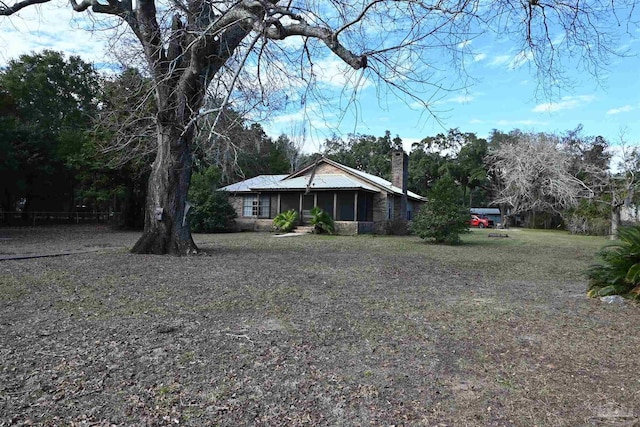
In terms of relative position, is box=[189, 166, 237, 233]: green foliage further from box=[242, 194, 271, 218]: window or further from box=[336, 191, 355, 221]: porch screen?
box=[336, 191, 355, 221]: porch screen

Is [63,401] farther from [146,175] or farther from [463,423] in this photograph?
[146,175]

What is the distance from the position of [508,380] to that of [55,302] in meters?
5.10

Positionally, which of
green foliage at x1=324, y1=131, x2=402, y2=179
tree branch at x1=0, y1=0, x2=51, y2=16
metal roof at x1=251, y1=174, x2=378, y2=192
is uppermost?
green foliage at x1=324, y1=131, x2=402, y2=179

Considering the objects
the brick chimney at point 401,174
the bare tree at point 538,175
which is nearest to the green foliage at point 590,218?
the bare tree at point 538,175

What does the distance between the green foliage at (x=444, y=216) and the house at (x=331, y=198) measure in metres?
4.92

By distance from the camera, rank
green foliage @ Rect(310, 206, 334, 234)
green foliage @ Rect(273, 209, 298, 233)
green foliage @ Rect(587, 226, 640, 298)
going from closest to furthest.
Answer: green foliage @ Rect(587, 226, 640, 298) < green foliage @ Rect(310, 206, 334, 234) < green foliage @ Rect(273, 209, 298, 233)

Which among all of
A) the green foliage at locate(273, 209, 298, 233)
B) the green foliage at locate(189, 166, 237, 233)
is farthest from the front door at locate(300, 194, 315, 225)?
the green foliage at locate(189, 166, 237, 233)

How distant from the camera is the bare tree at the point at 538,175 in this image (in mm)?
29328

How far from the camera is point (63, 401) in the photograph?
8.45ft

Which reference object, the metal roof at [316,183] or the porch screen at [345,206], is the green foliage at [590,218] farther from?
the porch screen at [345,206]

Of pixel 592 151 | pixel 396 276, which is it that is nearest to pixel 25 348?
pixel 396 276

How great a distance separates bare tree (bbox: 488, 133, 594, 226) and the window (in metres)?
19.7

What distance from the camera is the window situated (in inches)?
999

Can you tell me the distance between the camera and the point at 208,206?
829 inches
